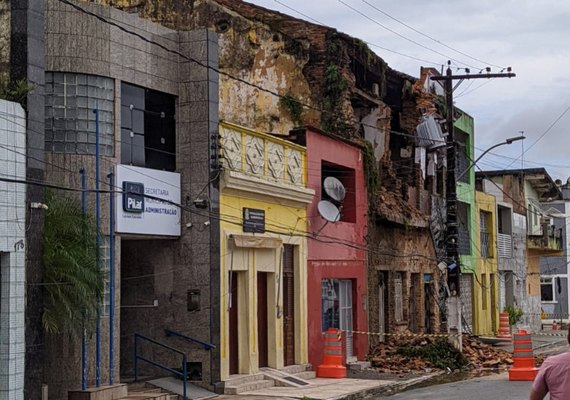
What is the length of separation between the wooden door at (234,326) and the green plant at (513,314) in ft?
91.3

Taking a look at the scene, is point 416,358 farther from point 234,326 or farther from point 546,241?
point 546,241

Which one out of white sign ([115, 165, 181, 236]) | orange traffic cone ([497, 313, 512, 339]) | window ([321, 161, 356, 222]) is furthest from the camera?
orange traffic cone ([497, 313, 512, 339])

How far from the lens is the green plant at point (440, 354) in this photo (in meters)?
28.5

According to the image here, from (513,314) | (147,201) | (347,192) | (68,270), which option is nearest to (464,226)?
(513,314)

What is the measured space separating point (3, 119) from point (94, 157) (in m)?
3.25

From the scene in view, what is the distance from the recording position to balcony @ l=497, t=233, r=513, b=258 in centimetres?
5025

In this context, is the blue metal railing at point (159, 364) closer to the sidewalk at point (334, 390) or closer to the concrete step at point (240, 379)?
the sidewalk at point (334, 390)

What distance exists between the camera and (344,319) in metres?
29.4

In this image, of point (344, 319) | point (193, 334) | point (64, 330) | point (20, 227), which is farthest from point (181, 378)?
point (344, 319)

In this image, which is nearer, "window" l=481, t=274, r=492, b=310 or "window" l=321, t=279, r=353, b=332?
"window" l=321, t=279, r=353, b=332

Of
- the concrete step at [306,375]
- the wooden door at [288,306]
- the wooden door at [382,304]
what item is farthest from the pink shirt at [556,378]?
the wooden door at [382,304]

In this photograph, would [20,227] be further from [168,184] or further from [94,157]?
[168,184]

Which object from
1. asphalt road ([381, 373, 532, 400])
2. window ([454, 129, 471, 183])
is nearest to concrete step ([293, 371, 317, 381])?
asphalt road ([381, 373, 532, 400])

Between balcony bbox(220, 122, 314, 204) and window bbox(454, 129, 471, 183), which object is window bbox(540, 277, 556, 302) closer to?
window bbox(454, 129, 471, 183)
